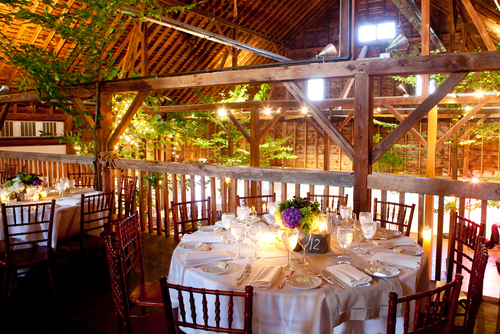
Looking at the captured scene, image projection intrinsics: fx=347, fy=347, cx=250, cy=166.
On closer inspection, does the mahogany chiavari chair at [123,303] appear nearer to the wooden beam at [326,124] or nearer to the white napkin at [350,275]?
the white napkin at [350,275]

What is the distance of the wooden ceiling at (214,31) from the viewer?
8664 mm

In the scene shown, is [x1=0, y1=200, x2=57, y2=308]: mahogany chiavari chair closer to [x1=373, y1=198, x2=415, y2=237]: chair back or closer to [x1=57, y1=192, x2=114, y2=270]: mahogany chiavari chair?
[x1=57, y1=192, x2=114, y2=270]: mahogany chiavari chair

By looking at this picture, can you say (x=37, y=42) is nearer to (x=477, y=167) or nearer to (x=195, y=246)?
(x=195, y=246)

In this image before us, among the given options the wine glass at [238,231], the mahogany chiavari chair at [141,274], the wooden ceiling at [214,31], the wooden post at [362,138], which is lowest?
the mahogany chiavari chair at [141,274]

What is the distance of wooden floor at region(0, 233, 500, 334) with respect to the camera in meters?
2.54

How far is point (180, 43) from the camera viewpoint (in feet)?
36.6

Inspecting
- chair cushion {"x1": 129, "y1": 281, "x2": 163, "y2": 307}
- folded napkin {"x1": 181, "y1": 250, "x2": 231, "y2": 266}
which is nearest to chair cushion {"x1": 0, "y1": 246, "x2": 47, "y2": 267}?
chair cushion {"x1": 129, "y1": 281, "x2": 163, "y2": 307}

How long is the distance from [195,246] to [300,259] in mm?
677

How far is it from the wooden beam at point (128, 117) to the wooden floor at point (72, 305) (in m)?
1.85

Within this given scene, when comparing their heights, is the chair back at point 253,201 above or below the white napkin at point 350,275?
above

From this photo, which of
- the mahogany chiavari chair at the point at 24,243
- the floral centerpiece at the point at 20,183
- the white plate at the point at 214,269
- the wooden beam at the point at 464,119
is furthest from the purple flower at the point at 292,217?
the wooden beam at the point at 464,119

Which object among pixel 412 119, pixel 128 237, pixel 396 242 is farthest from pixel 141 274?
pixel 412 119

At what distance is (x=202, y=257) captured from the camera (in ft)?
6.57

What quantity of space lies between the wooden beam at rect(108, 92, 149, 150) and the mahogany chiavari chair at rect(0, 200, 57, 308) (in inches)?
66.0
